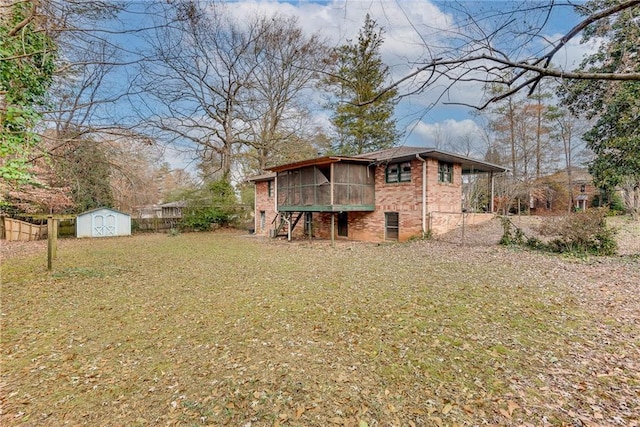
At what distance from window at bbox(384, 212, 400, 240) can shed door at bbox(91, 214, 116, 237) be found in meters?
16.7

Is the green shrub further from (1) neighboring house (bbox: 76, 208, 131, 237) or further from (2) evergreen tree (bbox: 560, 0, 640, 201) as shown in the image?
(1) neighboring house (bbox: 76, 208, 131, 237)

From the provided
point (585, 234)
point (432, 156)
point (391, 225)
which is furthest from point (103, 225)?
point (585, 234)

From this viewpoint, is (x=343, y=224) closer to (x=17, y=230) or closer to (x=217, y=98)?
(x=217, y=98)

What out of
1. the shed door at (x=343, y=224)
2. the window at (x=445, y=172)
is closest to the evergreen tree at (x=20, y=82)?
the shed door at (x=343, y=224)

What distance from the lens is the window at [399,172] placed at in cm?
1430

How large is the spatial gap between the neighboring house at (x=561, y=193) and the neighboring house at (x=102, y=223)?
30702mm

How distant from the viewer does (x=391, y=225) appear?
15.0m

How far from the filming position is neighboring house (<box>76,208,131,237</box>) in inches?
685

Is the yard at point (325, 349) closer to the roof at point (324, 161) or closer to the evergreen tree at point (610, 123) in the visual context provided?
the evergreen tree at point (610, 123)

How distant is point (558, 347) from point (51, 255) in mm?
11202

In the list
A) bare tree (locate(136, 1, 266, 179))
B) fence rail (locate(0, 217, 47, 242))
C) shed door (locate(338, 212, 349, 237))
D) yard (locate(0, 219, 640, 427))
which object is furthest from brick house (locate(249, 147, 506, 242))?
fence rail (locate(0, 217, 47, 242))

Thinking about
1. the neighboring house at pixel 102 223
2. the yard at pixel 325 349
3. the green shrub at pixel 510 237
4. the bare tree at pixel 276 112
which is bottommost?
the yard at pixel 325 349

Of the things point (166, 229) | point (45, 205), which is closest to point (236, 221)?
point (166, 229)

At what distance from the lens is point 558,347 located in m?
3.74
